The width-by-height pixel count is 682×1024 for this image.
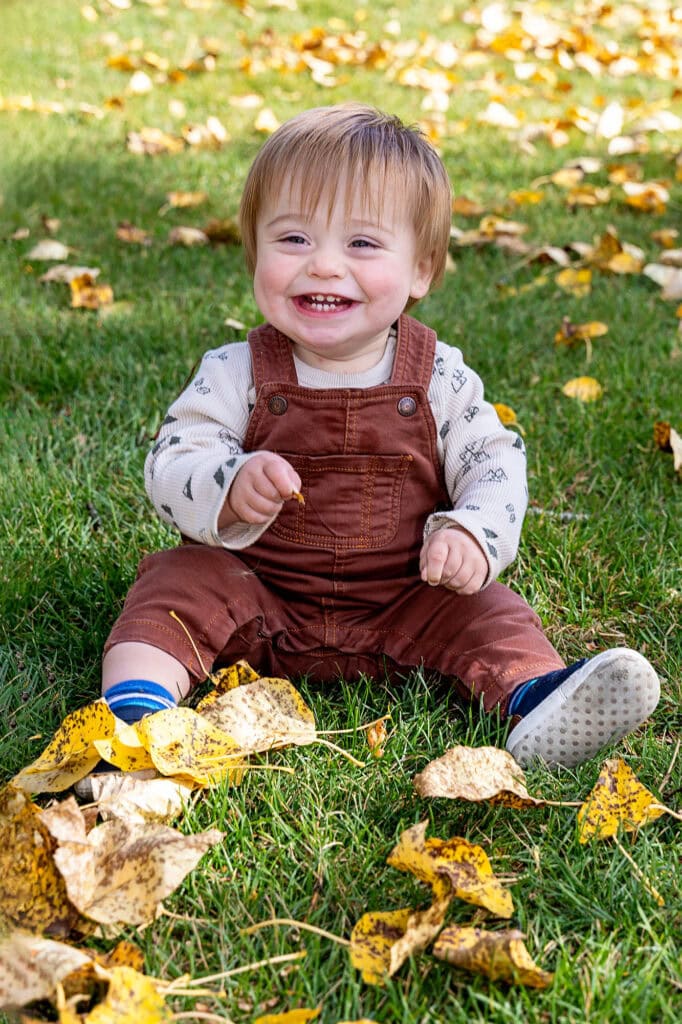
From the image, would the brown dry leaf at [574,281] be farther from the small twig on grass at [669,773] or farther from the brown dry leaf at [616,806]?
the brown dry leaf at [616,806]

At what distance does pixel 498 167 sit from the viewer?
486cm

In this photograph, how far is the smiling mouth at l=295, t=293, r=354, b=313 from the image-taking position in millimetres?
1965

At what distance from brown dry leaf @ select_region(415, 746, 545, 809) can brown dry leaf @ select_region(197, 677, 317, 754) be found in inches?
8.9

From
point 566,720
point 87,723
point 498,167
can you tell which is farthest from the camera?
point 498,167

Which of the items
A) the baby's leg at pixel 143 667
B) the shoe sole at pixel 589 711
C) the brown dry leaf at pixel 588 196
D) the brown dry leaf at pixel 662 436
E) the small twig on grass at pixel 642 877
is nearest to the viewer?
the small twig on grass at pixel 642 877

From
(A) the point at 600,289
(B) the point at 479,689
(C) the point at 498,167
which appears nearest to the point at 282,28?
(C) the point at 498,167

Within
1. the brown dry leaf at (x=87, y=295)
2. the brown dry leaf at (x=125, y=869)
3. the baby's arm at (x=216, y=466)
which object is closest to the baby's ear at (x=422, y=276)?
the baby's arm at (x=216, y=466)

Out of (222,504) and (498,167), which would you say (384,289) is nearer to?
(222,504)

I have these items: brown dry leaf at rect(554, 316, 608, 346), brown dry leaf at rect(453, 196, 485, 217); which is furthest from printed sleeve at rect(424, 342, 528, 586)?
brown dry leaf at rect(453, 196, 485, 217)

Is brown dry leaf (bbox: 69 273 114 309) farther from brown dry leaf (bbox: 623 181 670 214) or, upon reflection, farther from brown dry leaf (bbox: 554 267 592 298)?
brown dry leaf (bbox: 623 181 670 214)

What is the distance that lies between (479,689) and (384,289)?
692mm

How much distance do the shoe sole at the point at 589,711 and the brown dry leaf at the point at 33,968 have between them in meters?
0.75

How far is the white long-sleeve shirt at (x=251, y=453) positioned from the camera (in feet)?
6.27

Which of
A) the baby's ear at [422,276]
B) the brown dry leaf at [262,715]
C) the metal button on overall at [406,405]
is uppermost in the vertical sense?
the baby's ear at [422,276]
